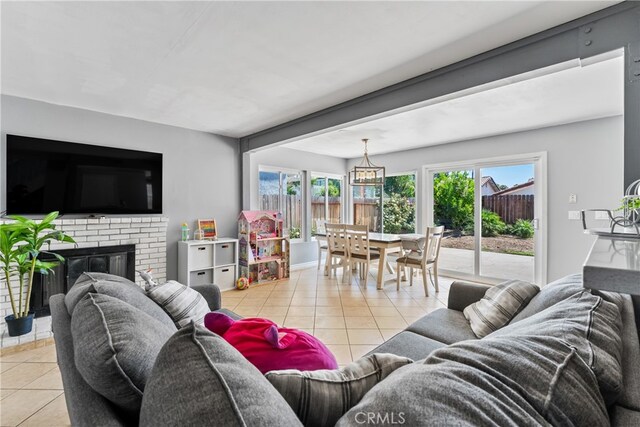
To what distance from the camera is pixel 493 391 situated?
1.75 feet

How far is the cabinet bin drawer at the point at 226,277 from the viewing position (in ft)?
13.6

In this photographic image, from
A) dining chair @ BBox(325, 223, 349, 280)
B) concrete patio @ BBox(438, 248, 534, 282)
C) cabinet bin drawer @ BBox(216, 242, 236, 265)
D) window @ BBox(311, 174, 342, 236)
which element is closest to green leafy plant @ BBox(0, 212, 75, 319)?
cabinet bin drawer @ BBox(216, 242, 236, 265)

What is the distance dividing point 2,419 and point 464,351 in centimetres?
245

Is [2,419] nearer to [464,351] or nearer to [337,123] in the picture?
[464,351]

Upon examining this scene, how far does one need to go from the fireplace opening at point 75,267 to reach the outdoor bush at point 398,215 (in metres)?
4.42

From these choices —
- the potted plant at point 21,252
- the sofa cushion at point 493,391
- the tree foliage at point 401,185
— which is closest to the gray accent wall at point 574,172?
the tree foliage at point 401,185

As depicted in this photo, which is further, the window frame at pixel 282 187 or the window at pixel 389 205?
the window at pixel 389 205

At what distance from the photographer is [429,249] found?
4.16 metres

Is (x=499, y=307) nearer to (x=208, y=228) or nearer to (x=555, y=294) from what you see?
(x=555, y=294)

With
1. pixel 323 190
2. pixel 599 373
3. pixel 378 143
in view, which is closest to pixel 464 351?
pixel 599 373

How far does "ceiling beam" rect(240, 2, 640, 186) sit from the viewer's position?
5.11 feet

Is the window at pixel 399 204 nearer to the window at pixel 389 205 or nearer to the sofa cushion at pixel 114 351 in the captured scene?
the window at pixel 389 205

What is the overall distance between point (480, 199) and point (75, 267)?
5.43 meters

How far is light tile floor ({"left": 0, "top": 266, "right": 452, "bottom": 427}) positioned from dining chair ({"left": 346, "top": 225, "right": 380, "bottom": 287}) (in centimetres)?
38
